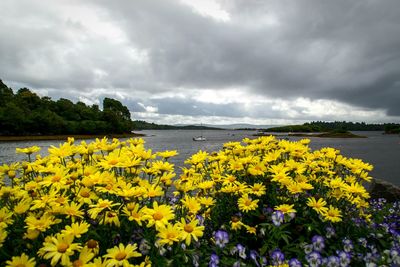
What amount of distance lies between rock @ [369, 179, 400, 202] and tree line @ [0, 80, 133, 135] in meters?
82.7

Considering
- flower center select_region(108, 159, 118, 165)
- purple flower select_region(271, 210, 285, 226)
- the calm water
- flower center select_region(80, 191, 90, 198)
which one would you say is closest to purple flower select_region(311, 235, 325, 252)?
purple flower select_region(271, 210, 285, 226)

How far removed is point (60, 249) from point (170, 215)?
0.85 metres

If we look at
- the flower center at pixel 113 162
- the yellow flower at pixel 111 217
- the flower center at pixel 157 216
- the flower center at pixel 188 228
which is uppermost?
the flower center at pixel 113 162

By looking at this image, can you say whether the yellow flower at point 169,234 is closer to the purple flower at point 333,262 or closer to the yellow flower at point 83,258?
the yellow flower at point 83,258

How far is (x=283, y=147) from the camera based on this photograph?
185 inches

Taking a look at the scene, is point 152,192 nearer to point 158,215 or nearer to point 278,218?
point 158,215

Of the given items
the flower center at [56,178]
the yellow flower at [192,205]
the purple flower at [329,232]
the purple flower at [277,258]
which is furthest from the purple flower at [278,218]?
the flower center at [56,178]

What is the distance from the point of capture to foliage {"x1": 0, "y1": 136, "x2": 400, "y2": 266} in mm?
2463

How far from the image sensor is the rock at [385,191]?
10805 millimetres

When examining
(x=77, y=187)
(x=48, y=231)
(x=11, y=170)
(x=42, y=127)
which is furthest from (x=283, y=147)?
(x=42, y=127)

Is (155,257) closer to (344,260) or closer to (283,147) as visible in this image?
(344,260)

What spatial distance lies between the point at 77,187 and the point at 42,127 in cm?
9318

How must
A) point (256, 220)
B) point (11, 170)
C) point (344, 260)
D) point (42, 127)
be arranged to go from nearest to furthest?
1. point (344, 260)
2. point (11, 170)
3. point (256, 220)
4. point (42, 127)

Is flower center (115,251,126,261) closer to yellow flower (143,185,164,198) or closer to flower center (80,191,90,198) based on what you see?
yellow flower (143,185,164,198)
